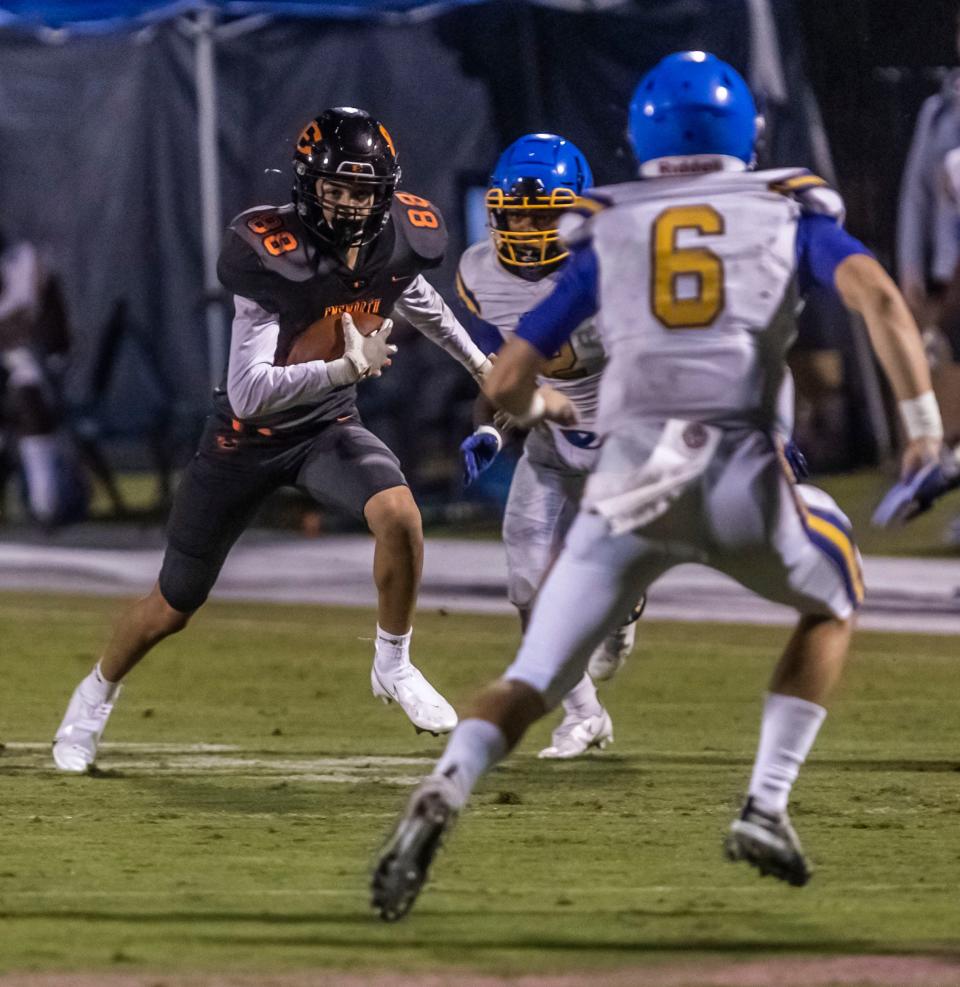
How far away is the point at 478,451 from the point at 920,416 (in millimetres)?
2604

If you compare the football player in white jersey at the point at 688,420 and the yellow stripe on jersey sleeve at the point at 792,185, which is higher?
the yellow stripe on jersey sleeve at the point at 792,185

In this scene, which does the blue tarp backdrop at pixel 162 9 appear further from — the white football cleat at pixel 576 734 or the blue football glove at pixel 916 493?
the blue football glove at pixel 916 493

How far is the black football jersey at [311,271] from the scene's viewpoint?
7.12 m

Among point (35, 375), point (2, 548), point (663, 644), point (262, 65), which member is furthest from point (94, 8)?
point (663, 644)

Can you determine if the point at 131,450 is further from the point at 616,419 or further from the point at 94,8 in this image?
the point at 616,419

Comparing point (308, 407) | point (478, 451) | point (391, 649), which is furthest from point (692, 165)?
point (391, 649)

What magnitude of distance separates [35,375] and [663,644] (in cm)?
731

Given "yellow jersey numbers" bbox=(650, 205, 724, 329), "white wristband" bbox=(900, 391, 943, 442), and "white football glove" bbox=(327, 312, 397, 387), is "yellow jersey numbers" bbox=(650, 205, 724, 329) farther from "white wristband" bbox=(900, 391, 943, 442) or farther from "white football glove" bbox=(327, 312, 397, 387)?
"white football glove" bbox=(327, 312, 397, 387)

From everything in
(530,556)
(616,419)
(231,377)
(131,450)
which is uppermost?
(616,419)

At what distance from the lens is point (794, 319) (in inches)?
201

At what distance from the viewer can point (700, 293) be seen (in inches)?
197

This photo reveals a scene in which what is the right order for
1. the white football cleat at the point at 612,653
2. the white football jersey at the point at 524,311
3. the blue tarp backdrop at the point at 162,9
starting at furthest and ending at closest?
1. the blue tarp backdrop at the point at 162,9
2. the white football cleat at the point at 612,653
3. the white football jersey at the point at 524,311

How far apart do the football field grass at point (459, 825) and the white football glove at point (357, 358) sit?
131cm

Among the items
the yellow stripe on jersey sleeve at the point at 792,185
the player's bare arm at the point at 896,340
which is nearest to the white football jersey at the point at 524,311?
the yellow stripe on jersey sleeve at the point at 792,185
